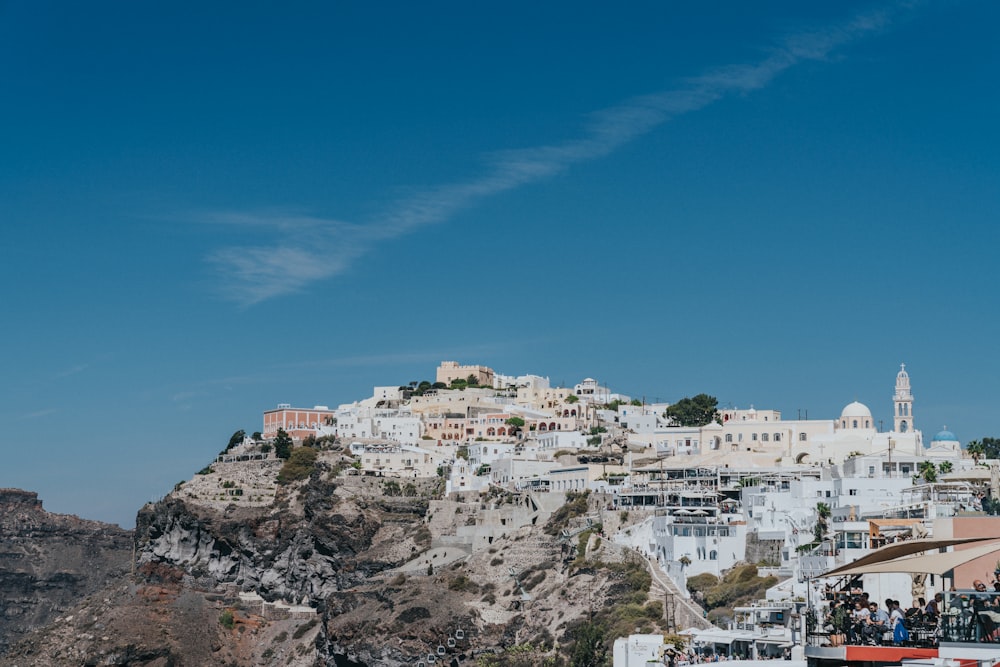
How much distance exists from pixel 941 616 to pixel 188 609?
102 meters

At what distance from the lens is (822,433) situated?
3969 inches

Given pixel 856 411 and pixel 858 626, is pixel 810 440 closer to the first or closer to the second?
pixel 856 411

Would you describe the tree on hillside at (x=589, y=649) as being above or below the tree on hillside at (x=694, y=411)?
below

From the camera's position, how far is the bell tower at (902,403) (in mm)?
99312

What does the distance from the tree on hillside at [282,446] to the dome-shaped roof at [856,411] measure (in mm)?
50137

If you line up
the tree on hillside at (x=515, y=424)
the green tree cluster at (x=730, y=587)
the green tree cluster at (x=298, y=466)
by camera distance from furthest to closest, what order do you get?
the tree on hillside at (x=515, y=424), the green tree cluster at (x=298, y=466), the green tree cluster at (x=730, y=587)

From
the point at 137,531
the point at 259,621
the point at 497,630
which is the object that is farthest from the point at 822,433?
the point at 137,531

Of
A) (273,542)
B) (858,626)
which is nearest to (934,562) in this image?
(858,626)

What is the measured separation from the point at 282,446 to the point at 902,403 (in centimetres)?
5531

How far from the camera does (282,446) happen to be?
126 m

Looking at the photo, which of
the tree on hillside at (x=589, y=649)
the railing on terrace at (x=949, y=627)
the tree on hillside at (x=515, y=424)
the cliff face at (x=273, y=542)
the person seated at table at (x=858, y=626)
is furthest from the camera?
the tree on hillside at (x=515, y=424)

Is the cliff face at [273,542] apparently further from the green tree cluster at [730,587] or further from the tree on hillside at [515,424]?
the green tree cluster at [730,587]

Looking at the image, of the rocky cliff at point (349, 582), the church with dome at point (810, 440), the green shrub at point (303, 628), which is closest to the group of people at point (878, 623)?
the rocky cliff at point (349, 582)

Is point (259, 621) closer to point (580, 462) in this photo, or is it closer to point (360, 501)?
point (360, 501)
